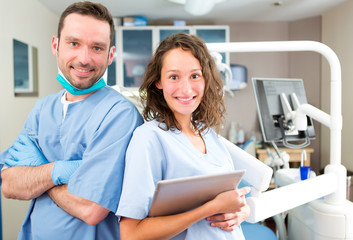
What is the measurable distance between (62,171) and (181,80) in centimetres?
43

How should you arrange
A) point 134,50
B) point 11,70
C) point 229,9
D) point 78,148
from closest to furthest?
point 78,148 → point 11,70 → point 229,9 → point 134,50

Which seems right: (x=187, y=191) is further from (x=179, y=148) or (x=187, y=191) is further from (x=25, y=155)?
(x=25, y=155)

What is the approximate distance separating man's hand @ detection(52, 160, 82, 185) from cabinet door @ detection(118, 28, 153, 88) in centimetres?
284

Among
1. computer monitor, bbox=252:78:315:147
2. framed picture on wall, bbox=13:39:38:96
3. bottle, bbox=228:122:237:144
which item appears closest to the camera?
computer monitor, bbox=252:78:315:147

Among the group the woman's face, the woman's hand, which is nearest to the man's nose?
the woman's face

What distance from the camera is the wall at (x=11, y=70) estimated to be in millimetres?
2426

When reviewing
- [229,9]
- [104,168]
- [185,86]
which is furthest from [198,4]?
[104,168]

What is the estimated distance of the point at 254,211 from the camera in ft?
3.15

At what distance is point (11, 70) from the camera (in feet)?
8.22

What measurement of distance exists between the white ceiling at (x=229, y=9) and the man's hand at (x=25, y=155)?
7.91ft

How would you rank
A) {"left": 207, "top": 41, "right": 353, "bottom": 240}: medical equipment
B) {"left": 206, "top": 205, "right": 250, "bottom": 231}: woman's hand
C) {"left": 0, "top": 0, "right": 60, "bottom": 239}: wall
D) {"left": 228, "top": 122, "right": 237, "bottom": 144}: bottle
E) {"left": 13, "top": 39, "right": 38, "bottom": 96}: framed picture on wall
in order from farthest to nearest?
{"left": 228, "top": 122, "right": 237, "bottom": 144}: bottle < {"left": 13, "top": 39, "right": 38, "bottom": 96}: framed picture on wall < {"left": 0, "top": 0, "right": 60, "bottom": 239}: wall < {"left": 207, "top": 41, "right": 353, "bottom": 240}: medical equipment < {"left": 206, "top": 205, "right": 250, "bottom": 231}: woman's hand

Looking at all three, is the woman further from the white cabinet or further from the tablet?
the white cabinet

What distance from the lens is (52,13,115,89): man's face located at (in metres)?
0.93

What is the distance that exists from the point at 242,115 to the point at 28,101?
2.54m
